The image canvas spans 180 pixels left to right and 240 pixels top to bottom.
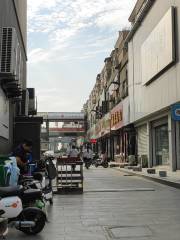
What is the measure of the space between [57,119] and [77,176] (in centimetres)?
8209

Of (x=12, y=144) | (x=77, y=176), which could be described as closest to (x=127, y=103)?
(x=12, y=144)

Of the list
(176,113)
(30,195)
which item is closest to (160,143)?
(176,113)

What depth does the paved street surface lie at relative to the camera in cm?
892

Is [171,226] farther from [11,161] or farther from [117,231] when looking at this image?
[11,161]

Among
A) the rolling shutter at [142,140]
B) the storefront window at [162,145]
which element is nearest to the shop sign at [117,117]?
the rolling shutter at [142,140]

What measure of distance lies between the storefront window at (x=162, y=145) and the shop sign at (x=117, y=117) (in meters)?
13.1

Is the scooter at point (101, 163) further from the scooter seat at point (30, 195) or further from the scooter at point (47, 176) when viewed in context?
the scooter seat at point (30, 195)

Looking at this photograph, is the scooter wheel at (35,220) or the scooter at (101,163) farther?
the scooter at (101,163)

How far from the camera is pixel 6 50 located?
1867cm

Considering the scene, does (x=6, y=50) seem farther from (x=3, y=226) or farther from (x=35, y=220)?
(x=3, y=226)

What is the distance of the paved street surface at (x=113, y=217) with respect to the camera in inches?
351

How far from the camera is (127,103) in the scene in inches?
1743

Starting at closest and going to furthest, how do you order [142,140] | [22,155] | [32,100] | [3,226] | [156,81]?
[3,226], [22,155], [156,81], [32,100], [142,140]

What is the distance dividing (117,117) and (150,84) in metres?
18.0
